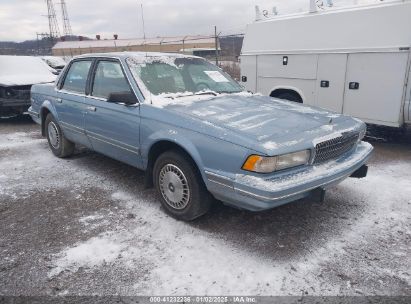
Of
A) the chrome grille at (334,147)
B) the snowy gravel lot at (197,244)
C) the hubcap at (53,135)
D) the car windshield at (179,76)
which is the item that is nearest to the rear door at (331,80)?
the snowy gravel lot at (197,244)

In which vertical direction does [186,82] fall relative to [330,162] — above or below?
above

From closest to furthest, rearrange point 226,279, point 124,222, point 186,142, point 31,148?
point 226,279 < point 186,142 < point 124,222 < point 31,148

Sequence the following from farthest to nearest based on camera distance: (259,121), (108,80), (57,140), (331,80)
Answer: (331,80) < (57,140) < (108,80) < (259,121)

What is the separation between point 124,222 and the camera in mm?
3742

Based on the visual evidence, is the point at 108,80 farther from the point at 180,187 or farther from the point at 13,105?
the point at 13,105

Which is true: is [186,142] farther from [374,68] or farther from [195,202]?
[374,68]

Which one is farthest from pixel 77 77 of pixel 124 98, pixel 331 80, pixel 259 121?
pixel 331 80

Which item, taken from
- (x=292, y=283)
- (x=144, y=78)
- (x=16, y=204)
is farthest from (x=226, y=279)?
(x=16, y=204)

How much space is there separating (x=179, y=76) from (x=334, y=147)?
6.63ft

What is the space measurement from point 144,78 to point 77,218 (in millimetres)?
1717

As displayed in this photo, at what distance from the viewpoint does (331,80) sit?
6543mm

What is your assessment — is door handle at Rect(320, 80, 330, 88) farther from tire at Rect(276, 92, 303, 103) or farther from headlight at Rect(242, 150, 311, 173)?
headlight at Rect(242, 150, 311, 173)

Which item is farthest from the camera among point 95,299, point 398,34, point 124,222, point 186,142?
point 398,34

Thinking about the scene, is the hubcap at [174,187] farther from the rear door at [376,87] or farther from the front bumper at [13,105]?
the front bumper at [13,105]
